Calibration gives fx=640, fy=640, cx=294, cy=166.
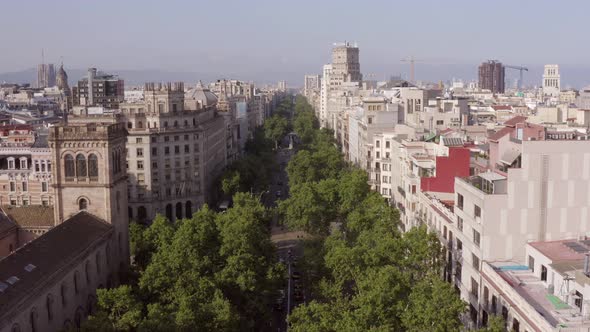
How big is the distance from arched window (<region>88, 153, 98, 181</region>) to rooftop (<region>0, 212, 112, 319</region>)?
12.5 feet

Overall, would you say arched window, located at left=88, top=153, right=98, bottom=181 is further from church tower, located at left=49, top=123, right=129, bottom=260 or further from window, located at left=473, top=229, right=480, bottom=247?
window, located at left=473, top=229, right=480, bottom=247

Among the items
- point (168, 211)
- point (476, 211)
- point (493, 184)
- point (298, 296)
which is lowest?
point (298, 296)

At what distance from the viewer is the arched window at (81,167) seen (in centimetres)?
6525

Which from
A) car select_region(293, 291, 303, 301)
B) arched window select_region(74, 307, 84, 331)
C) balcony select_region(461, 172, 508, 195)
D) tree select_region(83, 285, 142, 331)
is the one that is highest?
balcony select_region(461, 172, 508, 195)

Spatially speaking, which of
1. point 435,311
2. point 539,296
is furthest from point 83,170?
point 539,296

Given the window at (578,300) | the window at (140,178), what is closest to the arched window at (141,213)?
the window at (140,178)

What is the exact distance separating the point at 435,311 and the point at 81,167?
3893 cm

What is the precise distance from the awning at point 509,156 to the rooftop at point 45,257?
38016mm

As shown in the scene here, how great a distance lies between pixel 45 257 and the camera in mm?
52281

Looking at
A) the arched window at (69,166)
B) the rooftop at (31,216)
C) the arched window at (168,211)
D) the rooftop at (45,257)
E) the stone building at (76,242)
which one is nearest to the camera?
the rooftop at (45,257)

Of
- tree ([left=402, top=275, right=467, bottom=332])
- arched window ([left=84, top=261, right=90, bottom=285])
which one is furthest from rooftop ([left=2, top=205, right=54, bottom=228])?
tree ([left=402, top=275, right=467, bottom=332])

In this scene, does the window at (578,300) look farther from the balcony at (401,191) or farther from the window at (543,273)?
the balcony at (401,191)

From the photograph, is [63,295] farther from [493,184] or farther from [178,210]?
[178,210]

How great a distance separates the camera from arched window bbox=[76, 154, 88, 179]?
214 ft
